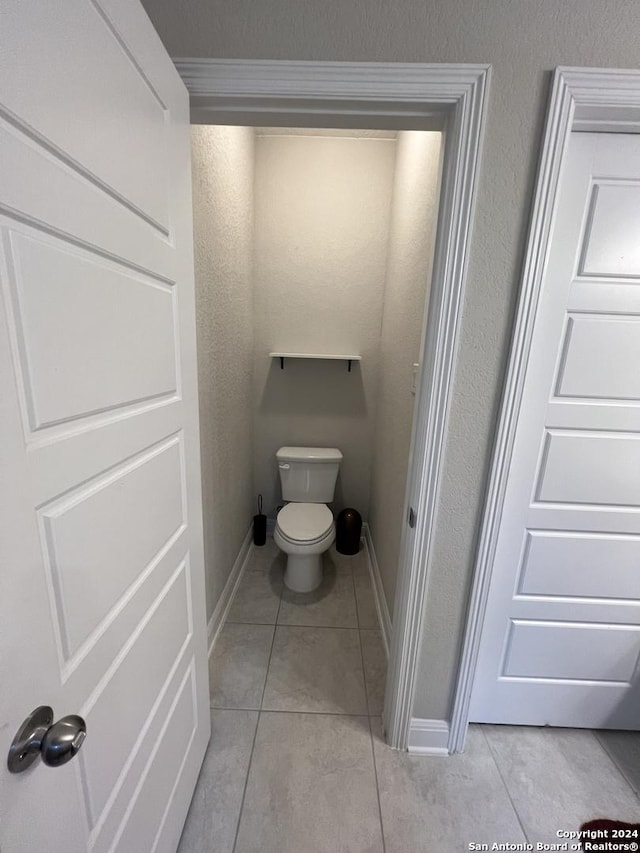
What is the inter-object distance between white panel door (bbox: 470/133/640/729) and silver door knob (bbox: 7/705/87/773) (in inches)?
46.5

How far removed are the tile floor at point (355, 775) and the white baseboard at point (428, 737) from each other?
0.10 ft

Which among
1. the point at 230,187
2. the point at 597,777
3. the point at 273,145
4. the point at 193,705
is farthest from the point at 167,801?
the point at 273,145

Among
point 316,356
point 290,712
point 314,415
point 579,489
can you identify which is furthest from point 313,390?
point 290,712

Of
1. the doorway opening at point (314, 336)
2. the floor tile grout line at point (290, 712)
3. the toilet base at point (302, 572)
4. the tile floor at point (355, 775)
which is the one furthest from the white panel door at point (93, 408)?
the toilet base at point (302, 572)

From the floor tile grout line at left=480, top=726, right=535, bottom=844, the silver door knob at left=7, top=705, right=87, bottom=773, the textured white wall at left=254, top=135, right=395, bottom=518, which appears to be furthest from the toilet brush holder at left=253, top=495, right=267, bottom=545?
the silver door knob at left=7, top=705, right=87, bottom=773

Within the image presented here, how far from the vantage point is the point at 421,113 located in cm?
87

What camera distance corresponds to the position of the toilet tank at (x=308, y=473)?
2270 millimetres

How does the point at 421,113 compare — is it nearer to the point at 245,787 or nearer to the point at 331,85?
the point at 331,85

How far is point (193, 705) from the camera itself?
1064 millimetres

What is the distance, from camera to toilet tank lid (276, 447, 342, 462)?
2.26 m

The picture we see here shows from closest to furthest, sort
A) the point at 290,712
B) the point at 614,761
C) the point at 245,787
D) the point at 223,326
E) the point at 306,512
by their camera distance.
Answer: the point at 245,787 → the point at 614,761 → the point at 290,712 → the point at 223,326 → the point at 306,512

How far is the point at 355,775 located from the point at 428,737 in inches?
11.2

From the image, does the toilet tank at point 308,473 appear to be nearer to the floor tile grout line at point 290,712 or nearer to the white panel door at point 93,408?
the floor tile grout line at point 290,712

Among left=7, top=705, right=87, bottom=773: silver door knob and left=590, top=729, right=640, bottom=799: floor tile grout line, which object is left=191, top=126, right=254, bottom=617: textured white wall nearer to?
left=7, top=705, right=87, bottom=773: silver door knob
